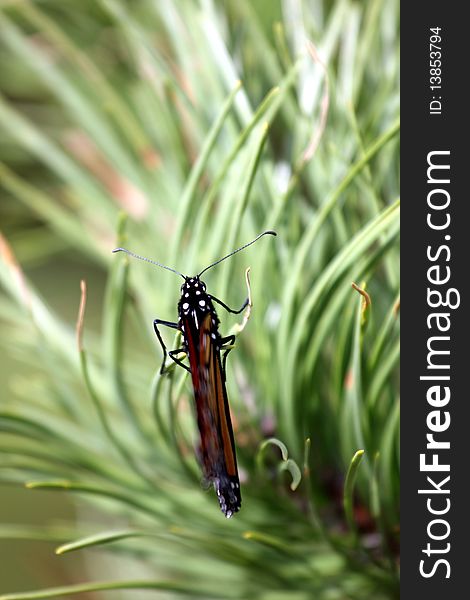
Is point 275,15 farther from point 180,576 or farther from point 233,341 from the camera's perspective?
point 180,576

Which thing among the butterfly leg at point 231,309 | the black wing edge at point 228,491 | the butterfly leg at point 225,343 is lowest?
the black wing edge at point 228,491

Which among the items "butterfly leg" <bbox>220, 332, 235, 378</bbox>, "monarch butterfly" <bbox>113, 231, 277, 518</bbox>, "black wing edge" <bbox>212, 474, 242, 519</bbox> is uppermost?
"butterfly leg" <bbox>220, 332, 235, 378</bbox>

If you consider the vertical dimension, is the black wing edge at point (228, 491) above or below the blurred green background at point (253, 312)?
below

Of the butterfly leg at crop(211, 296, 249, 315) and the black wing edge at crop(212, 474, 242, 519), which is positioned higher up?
the butterfly leg at crop(211, 296, 249, 315)

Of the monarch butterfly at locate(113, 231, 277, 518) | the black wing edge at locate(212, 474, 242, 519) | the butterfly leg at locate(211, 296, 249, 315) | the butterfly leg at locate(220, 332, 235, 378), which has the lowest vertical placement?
the black wing edge at locate(212, 474, 242, 519)

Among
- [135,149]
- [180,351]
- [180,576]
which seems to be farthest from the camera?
[180,576]

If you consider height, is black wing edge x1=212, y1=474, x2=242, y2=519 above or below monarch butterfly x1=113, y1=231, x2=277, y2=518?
below

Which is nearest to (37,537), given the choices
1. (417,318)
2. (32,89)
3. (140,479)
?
(140,479)
